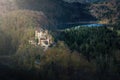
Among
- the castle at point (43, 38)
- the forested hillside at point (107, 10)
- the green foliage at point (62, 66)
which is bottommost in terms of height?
the green foliage at point (62, 66)

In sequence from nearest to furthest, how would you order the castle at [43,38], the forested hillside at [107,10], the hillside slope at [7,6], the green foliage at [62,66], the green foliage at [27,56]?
the green foliage at [62,66]
the green foliage at [27,56]
the castle at [43,38]
the hillside slope at [7,6]
the forested hillside at [107,10]

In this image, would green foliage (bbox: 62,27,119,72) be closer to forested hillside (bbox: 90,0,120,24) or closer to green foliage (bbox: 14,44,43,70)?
green foliage (bbox: 14,44,43,70)

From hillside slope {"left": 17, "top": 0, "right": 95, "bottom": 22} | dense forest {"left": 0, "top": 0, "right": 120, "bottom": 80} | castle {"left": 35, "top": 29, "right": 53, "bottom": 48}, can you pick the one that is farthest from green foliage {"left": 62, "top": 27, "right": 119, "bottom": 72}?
hillside slope {"left": 17, "top": 0, "right": 95, "bottom": 22}

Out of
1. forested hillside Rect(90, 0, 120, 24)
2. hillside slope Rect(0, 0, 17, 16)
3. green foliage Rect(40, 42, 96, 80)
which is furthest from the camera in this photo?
forested hillside Rect(90, 0, 120, 24)

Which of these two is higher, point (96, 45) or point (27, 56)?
point (96, 45)

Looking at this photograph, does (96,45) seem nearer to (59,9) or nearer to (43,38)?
(43,38)

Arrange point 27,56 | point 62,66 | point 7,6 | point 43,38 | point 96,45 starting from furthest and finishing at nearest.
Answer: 1. point 7,6
2. point 43,38
3. point 96,45
4. point 27,56
5. point 62,66

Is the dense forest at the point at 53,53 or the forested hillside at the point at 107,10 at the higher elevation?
the forested hillside at the point at 107,10

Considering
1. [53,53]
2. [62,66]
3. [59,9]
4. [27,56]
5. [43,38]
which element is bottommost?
[62,66]

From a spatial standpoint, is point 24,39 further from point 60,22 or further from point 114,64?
point 60,22

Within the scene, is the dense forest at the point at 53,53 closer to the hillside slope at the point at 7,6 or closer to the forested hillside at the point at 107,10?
the hillside slope at the point at 7,6

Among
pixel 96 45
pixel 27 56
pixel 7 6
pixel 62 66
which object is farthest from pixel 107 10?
pixel 62 66

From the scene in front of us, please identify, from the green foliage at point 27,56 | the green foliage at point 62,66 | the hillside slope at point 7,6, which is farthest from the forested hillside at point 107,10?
the green foliage at point 62,66

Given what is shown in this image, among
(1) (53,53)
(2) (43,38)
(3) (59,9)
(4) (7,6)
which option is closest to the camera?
(1) (53,53)
